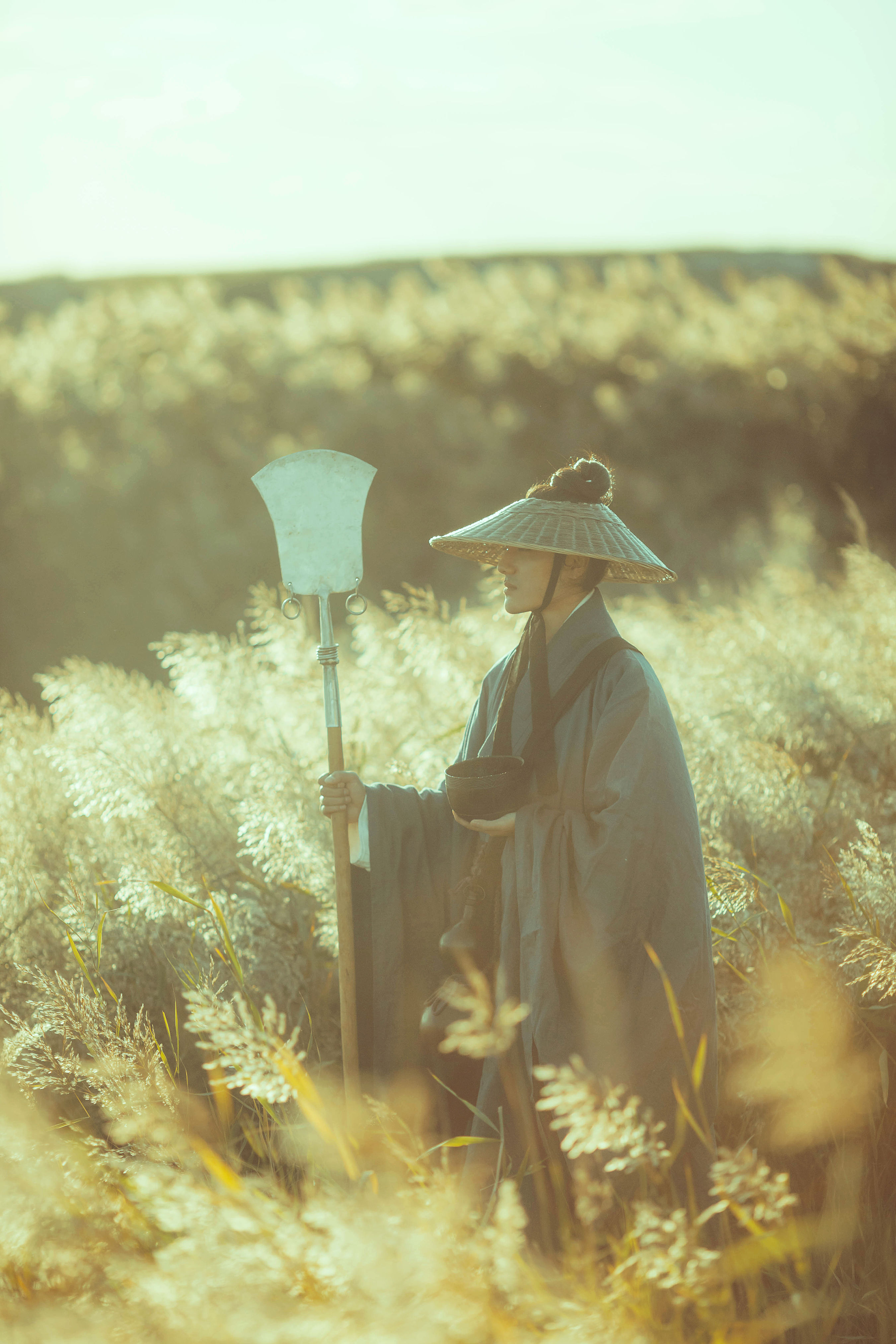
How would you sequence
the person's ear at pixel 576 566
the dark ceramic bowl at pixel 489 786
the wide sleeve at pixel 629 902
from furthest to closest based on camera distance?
the person's ear at pixel 576 566 → the dark ceramic bowl at pixel 489 786 → the wide sleeve at pixel 629 902

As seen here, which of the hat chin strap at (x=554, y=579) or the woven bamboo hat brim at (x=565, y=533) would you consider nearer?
the woven bamboo hat brim at (x=565, y=533)

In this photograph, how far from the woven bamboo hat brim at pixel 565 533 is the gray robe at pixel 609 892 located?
0.60ft

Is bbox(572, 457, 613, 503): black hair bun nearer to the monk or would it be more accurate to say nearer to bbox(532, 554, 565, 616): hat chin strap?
the monk

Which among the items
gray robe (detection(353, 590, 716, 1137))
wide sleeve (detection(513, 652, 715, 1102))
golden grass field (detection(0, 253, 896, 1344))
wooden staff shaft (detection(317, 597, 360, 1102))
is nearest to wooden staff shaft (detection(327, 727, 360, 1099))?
wooden staff shaft (detection(317, 597, 360, 1102))

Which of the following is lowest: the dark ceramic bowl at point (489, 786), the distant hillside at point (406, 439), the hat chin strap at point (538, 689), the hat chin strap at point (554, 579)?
the dark ceramic bowl at point (489, 786)

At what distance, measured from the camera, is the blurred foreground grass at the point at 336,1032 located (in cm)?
123

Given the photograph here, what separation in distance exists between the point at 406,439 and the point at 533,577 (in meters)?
7.00

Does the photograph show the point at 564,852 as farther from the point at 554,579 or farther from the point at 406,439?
the point at 406,439

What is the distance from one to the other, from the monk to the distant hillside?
19.3ft

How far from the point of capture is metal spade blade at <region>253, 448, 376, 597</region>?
237 centimetres

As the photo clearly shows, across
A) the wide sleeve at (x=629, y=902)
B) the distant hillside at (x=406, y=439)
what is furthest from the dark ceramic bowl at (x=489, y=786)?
the distant hillside at (x=406, y=439)

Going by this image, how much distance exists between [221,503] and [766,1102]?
7461mm

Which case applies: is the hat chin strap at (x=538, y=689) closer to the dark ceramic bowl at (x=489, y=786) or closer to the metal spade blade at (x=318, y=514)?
the dark ceramic bowl at (x=489, y=786)

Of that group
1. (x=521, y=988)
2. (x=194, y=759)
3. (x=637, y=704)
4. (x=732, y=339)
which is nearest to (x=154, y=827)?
(x=194, y=759)
